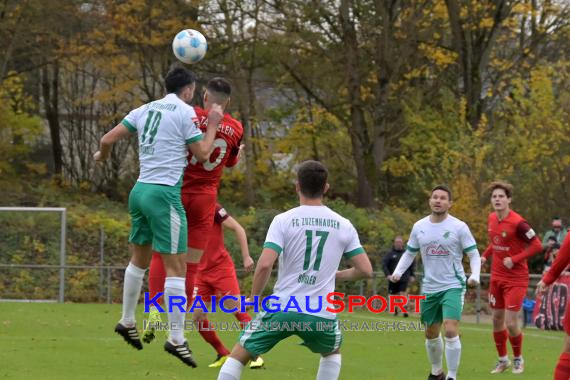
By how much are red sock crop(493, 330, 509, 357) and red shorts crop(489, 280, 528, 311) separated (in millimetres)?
321

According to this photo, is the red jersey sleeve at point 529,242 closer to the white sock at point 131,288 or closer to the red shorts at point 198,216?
the red shorts at point 198,216

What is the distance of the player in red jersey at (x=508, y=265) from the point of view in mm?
14023

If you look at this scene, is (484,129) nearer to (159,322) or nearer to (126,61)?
(126,61)

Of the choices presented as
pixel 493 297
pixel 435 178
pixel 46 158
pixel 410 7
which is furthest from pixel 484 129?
pixel 493 297

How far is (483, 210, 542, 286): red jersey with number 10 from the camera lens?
1404cm

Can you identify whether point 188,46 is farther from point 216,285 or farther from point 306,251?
point 216,285

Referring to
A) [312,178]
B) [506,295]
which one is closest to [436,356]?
[506,295]

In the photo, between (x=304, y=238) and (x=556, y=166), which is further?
(x=556, y=166)

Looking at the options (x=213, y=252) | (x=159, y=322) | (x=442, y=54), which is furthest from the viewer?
(x=442, y=54)

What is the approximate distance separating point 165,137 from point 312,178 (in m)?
2.32

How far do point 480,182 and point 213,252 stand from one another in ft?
59.7

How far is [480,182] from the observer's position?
99.8 feet

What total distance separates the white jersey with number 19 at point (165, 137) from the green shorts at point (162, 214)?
3.3 inches

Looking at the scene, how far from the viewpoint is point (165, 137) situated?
1001cm
